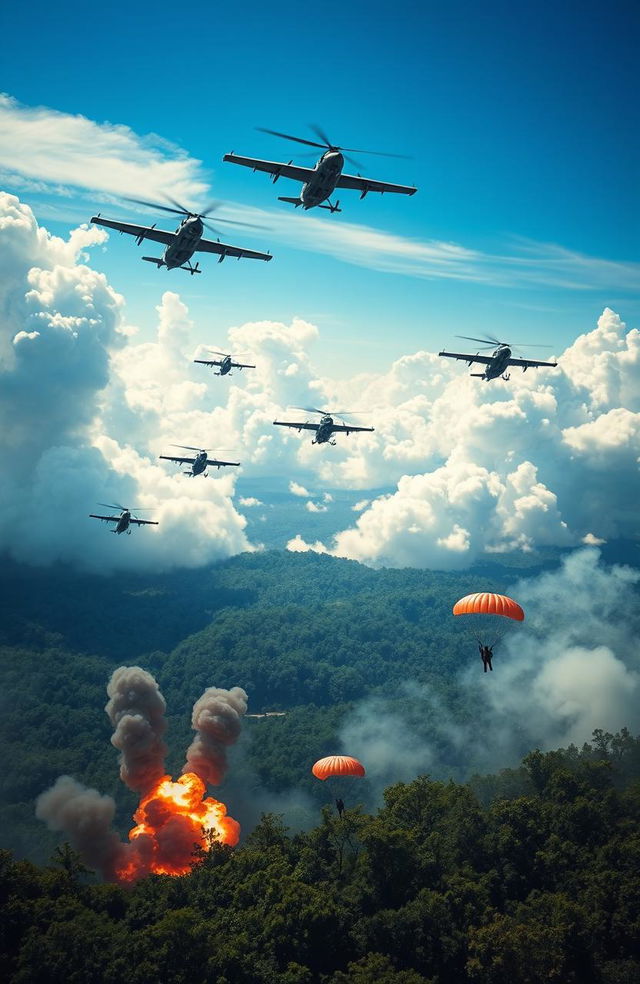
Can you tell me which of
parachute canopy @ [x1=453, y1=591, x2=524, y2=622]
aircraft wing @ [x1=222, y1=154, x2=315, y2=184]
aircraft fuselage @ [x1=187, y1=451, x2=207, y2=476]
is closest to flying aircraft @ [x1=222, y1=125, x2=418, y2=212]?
aircraft wing @ [x1=222, y1=154, x2=315, y2=184]

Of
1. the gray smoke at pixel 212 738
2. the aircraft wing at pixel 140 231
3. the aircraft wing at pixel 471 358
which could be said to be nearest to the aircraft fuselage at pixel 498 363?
the aircraft wing at pixel 471 358

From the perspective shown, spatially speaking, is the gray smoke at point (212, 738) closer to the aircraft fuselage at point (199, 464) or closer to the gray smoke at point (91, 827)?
the gray smoke at point (91, 827)

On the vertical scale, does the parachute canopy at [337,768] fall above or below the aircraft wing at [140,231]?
below

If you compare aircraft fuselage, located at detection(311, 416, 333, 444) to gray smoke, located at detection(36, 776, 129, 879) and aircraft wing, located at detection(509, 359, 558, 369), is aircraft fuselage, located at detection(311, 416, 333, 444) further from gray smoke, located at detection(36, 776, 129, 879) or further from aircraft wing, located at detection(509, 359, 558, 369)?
gray smoke, located at detection(36, 776, 129, 879)

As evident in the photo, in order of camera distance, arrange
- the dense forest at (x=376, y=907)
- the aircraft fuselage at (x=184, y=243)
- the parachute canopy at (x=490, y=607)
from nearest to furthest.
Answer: the dense forest at (x=376, y=907) → the parachute canopy at (x=490, y=607) → the aircraft fuselage at (x=184, y=243)

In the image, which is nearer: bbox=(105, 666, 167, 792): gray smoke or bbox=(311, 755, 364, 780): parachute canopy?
bbox=(311, 755, 364, 780): parachute canopy

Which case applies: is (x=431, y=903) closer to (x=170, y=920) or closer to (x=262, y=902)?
(x=262, y=902)
